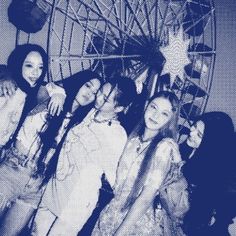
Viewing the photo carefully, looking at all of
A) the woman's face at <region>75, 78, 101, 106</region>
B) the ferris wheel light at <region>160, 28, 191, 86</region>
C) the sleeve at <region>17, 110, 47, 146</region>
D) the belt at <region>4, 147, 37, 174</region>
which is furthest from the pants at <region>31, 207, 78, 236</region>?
the ferris wheel light at <region>160, 28, 191, 86</region>

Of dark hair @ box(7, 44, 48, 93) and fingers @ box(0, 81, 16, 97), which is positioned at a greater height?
dark hair @ box(7, 44, 48, 93)

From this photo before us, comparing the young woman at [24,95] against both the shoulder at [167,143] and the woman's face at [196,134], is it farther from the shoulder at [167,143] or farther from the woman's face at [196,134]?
the woman's face at [196,134]

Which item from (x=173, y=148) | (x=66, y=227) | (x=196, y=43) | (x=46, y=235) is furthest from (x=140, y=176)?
(x=196, y=43)

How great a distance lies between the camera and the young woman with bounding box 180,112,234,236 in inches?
135

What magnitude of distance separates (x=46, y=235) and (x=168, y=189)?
1.12 meters

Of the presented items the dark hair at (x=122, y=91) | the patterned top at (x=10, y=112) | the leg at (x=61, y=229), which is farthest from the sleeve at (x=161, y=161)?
the patterned top at (x=10, y=112)

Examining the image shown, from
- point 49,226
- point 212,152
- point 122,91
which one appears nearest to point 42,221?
point 49,226

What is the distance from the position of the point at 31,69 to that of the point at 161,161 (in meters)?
1.49

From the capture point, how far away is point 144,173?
9.18 ft

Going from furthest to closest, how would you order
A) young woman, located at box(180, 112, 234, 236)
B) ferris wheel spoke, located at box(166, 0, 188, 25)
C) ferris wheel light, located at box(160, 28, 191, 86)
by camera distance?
ferris wheel spoke, located at box(166, 0, 188, 25)
ferris wheel light, located at box(160, 28, 191, 86)
young woman, located at box(180, 112, 234, 236)

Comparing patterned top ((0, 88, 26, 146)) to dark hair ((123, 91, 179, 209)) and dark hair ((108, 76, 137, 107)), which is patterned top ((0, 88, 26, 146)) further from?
dark hair ((123, 91, 179, 209))

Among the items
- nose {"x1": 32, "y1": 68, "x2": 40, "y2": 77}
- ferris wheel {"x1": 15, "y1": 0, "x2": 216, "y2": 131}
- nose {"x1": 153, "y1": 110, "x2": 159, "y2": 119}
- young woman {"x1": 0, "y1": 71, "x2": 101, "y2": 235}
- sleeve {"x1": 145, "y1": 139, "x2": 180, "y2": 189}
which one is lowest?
young woman {"x1": 0, "y1": 71, "x2": 101, "y2": 235}

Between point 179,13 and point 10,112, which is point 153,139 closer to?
point 10,112

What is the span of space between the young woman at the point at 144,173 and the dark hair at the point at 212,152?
0.82 m
